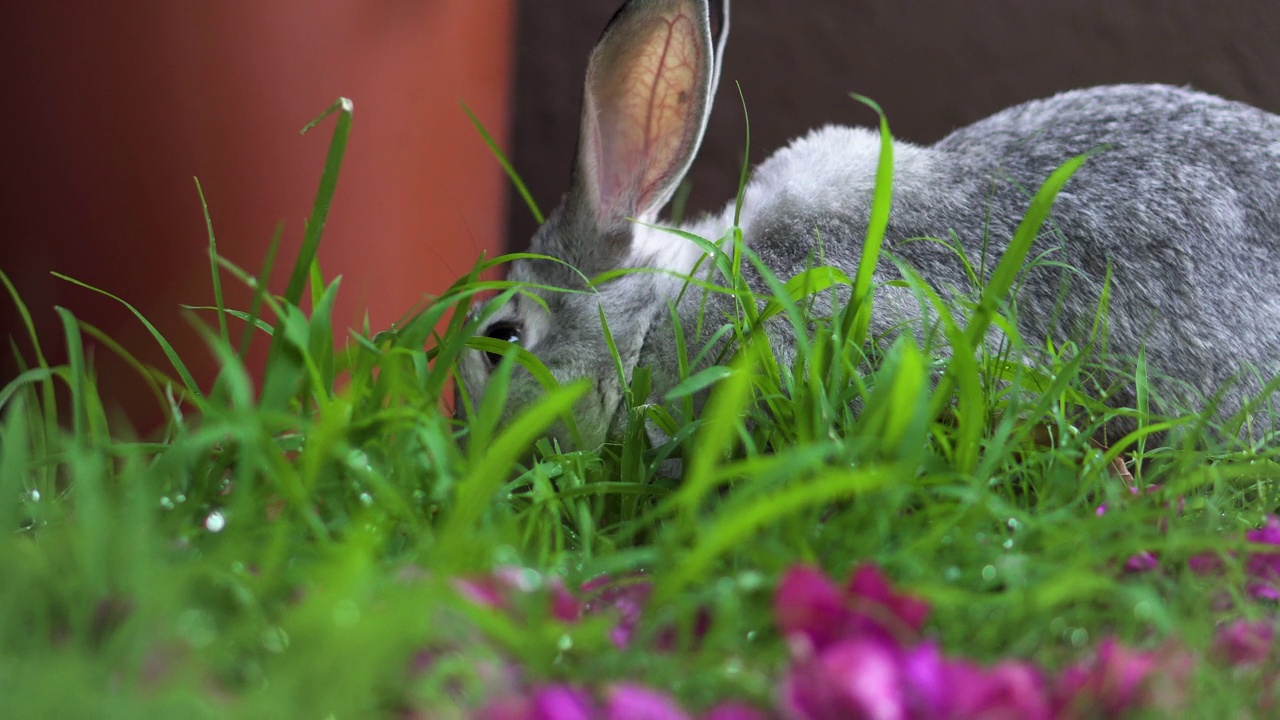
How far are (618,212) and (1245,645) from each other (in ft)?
3.02

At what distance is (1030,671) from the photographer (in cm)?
49

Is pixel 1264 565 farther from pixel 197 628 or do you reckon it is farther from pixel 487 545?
pixel 197 628

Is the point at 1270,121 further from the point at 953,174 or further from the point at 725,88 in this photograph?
the point at 725,88

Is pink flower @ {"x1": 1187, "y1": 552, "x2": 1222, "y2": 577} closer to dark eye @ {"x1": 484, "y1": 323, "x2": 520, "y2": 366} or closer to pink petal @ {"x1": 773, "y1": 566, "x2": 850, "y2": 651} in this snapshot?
pink petal @ {"x1": 773, "y1": 566, "x2": 850, "y2": 651}

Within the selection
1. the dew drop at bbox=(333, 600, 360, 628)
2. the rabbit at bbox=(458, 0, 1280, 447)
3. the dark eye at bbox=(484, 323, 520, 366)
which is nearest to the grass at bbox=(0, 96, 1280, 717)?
the dew drop at bbox=(333, 600, 360, 628)

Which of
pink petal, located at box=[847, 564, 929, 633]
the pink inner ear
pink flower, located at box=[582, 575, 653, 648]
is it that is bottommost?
pink flower, located at box=[582, 575, 653, 648]

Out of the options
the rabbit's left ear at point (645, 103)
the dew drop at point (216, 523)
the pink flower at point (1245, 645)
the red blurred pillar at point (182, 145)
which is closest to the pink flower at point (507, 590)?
the dew drop at point (216, 523)

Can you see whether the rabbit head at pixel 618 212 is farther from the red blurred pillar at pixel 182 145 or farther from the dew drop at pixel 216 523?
the dew drop at pixel 216 523

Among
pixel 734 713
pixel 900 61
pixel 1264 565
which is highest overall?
pixel 900 61

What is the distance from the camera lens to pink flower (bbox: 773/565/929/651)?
48 centimetres

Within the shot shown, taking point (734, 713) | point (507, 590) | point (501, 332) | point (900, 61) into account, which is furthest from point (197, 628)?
point (900, 61)

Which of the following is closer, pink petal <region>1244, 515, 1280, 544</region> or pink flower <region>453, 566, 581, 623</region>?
pink flower <region>453, 566, 581, 623</region>

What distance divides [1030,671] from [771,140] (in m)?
1.62

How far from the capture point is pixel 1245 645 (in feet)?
1.86
